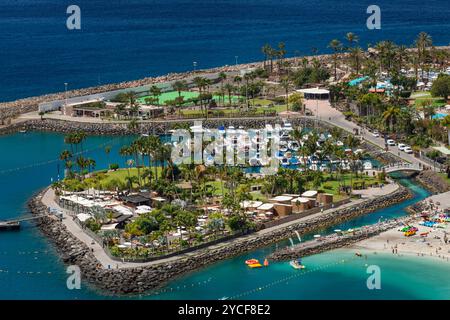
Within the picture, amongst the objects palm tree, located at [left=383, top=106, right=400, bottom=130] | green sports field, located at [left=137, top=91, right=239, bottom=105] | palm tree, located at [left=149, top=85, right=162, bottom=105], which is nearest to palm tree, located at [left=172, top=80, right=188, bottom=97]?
green sports field, located at [left=137, top=91, right=239, bottom=105]

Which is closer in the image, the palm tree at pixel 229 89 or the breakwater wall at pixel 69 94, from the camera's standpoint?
the palm tree at pixel 229 89

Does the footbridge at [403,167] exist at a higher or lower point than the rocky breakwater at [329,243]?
higher

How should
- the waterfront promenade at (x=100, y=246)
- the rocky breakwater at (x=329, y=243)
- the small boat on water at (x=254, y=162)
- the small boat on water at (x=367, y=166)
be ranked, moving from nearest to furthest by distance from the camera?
the waterfront promenade at (x=100, y=246)
the rocky breakwater at (x=329, y=243)
the small boat on water at (x=367, y=166)
the small boat on water at (x=254, y=162)

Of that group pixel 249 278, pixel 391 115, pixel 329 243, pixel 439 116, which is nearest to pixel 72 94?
pixel 391 115

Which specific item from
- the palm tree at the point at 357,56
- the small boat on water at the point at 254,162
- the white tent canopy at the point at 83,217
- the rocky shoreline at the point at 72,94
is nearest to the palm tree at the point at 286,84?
the palm tree at the point at 357,56

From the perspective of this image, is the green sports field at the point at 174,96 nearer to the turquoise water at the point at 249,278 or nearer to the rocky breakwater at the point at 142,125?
the rocky breakwater at the point at 142,125

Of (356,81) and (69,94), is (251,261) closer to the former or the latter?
(356,81)
